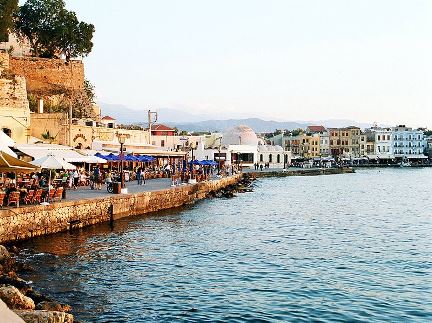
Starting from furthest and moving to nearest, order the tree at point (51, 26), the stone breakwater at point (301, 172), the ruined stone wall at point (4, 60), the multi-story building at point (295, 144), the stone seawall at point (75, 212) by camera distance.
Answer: the multi-story building at point (295, 144), the stone breakwater at point (301, 172), the tree at point (51, 26), the ruined stone wall at point (4, 60), the stone seawall at point (75, 212)

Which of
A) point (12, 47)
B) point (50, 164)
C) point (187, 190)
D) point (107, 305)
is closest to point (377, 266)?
point (107, 305)

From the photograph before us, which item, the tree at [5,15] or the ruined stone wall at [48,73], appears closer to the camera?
the tree at [5,15]

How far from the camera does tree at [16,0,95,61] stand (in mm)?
67312

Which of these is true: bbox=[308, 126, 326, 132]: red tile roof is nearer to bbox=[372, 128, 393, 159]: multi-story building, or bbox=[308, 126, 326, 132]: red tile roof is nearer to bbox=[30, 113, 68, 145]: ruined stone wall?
bbox=[372, 128, 393, 159]: multi-story building

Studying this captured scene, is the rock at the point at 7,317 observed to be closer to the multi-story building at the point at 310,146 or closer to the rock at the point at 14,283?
the rock at the point at 14,283

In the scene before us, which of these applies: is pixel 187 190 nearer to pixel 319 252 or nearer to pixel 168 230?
pixel 168 230

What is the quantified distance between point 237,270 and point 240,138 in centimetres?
9455

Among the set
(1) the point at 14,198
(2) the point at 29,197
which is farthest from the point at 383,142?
(1) the point at 14,198

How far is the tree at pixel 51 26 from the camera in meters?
67.3

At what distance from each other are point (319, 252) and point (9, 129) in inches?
1071

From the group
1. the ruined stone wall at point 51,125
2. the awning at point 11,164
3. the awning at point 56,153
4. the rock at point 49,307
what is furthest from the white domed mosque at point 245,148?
the rock at point 49,307

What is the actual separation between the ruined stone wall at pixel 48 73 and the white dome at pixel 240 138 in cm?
4671

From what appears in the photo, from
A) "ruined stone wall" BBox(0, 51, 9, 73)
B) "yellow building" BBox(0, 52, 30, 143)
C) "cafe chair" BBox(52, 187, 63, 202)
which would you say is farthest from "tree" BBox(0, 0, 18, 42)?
"cafe chair" BBox(52, 187, 63, 202)

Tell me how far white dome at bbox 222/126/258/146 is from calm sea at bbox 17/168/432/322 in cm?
8012
